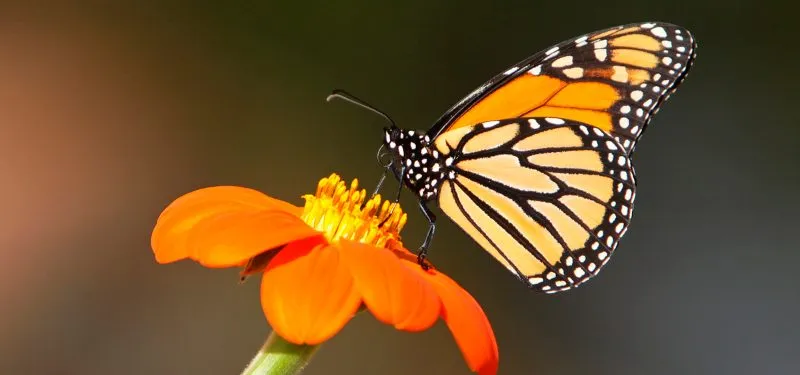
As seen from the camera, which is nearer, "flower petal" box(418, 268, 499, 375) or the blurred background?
"flower petal" box(418, 268, 499, 375)

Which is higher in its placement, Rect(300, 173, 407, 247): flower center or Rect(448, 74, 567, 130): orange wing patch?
Rect(448, 74, 567, 130): orange wing patch

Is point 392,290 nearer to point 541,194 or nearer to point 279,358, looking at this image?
point 279,358

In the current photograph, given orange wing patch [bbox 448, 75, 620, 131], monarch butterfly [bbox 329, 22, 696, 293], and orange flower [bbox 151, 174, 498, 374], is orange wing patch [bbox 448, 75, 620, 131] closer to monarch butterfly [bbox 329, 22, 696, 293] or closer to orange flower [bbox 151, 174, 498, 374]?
monarch butterfly [bbox 329, 22, 696, 293]

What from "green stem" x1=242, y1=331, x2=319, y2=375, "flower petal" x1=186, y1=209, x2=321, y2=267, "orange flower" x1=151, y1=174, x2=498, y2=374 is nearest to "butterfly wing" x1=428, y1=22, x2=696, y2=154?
"orange flower" x1=151, y1=174, x2=498, y2=374


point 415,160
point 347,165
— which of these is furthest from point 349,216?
point 347,165

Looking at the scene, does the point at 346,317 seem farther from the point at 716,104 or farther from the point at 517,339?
the point at 716,104

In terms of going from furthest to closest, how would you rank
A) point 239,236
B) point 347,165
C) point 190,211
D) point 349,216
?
point 347,165
point 349,216
point 190,211
point 239,236

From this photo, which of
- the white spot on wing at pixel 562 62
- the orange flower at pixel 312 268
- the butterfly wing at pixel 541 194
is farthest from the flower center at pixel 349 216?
the white spot on wing at pixel 562 62

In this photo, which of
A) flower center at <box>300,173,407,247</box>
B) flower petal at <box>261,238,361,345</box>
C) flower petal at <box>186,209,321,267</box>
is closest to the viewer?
flower petal at <box>261,238,361,345</box>
